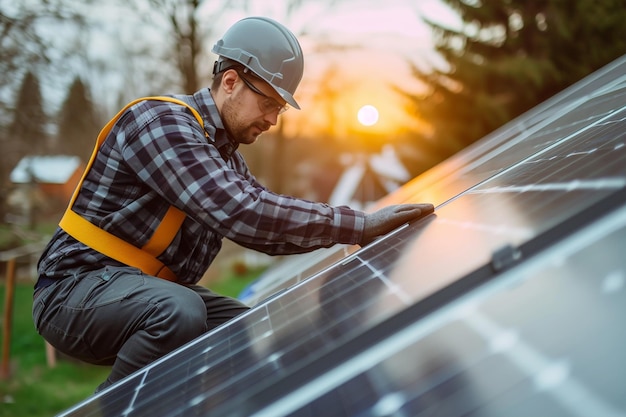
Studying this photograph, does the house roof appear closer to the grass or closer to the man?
the grass

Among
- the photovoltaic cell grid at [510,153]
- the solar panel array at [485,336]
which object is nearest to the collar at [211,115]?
the photovoltaic cell grid at [510,153]

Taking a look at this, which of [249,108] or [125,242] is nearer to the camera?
[125,242]

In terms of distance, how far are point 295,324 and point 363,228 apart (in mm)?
798

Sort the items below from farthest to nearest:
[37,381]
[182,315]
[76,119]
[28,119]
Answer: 1. [76,119]
2. [28,119]
3. [37,381]
4. [182,315]

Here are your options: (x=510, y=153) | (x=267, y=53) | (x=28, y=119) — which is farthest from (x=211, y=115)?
(x=28, y=119)

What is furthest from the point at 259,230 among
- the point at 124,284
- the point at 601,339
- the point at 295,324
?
the point at 601,339

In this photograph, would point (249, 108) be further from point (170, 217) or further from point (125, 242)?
point (125, 242)

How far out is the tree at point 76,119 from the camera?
35.0 ft

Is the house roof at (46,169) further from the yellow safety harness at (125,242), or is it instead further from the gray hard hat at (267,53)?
the gray hard hat at (267,53)

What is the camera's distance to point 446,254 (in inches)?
62.1

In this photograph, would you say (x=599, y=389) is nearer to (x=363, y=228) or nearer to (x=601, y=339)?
(x=601, y=339)

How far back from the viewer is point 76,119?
11469mm

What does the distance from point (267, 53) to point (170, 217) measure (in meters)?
0.80

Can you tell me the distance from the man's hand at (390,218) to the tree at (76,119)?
8.84 m
